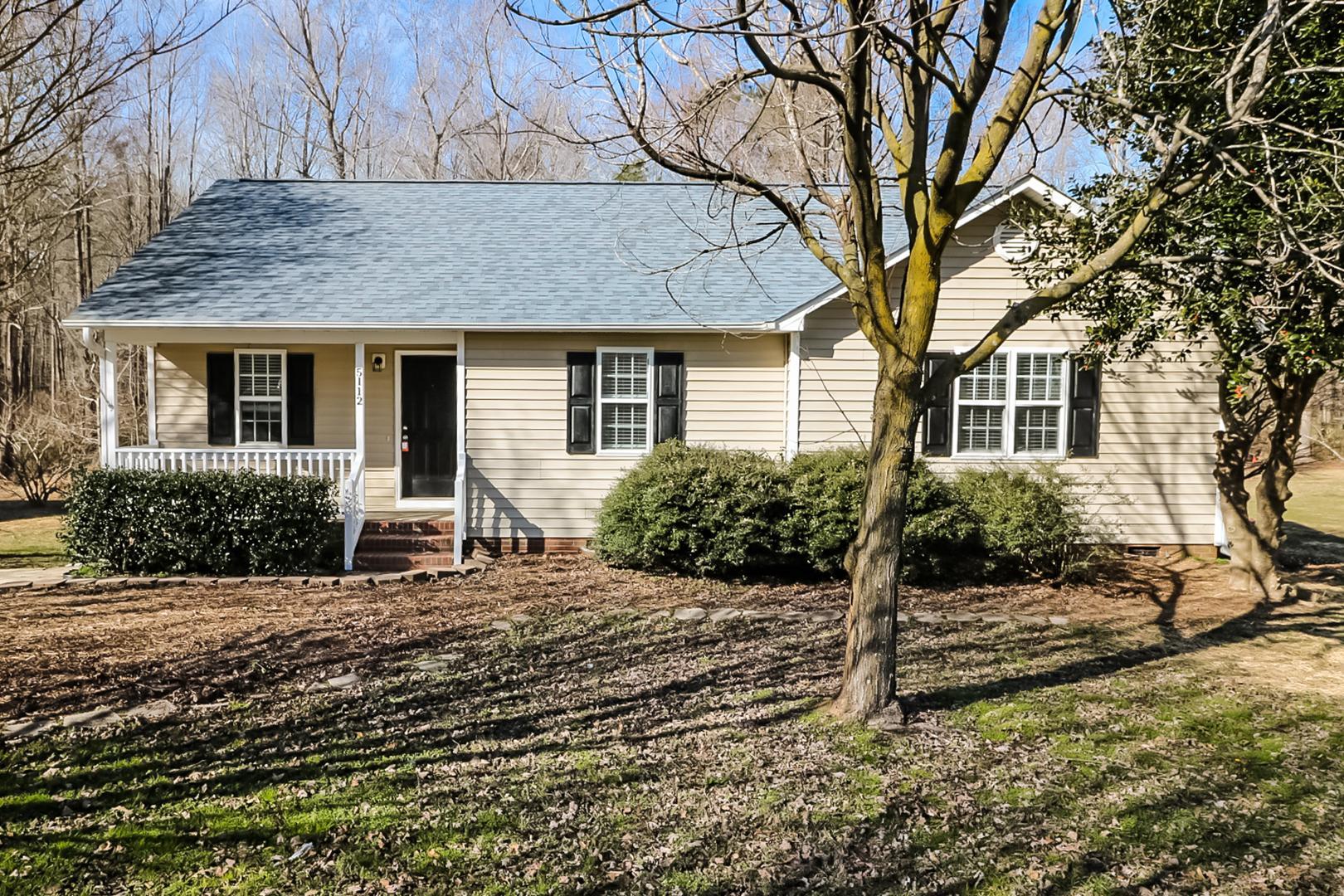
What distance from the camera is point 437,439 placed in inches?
495

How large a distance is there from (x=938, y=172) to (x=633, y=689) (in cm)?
382

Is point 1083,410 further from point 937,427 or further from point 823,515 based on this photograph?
point 823,515

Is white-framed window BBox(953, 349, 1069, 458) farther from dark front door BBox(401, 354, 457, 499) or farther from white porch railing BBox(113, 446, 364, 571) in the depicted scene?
white porch railing BBox(113, 446, 364, 571)

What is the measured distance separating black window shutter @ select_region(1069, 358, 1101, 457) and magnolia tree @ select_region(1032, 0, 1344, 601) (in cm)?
186

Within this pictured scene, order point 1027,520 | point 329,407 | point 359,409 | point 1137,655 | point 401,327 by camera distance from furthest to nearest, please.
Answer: point 329,407
point 401,327
point 359,409
point 1027,520
point 1137,655

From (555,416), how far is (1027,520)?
5.69 metres

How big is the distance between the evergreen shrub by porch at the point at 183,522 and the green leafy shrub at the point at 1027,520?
7.48 m

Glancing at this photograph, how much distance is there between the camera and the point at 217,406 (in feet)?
40.0

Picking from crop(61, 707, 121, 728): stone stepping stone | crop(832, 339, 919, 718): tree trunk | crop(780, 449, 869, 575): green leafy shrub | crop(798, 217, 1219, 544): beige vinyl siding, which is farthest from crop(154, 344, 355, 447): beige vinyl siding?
crop(832, 339, 919, 718): tree trunk

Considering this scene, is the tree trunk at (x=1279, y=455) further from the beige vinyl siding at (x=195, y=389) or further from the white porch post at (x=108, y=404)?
the white porch post at (x=108, y=404)

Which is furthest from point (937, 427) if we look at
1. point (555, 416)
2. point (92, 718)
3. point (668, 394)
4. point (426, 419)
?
point (92, 718)

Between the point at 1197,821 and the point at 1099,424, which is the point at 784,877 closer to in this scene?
the point at 1197,821

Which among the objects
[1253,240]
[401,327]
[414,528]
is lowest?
[414,528]

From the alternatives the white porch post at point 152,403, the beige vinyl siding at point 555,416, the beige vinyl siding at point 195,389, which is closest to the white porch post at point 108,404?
the white porch post at point 152,403
